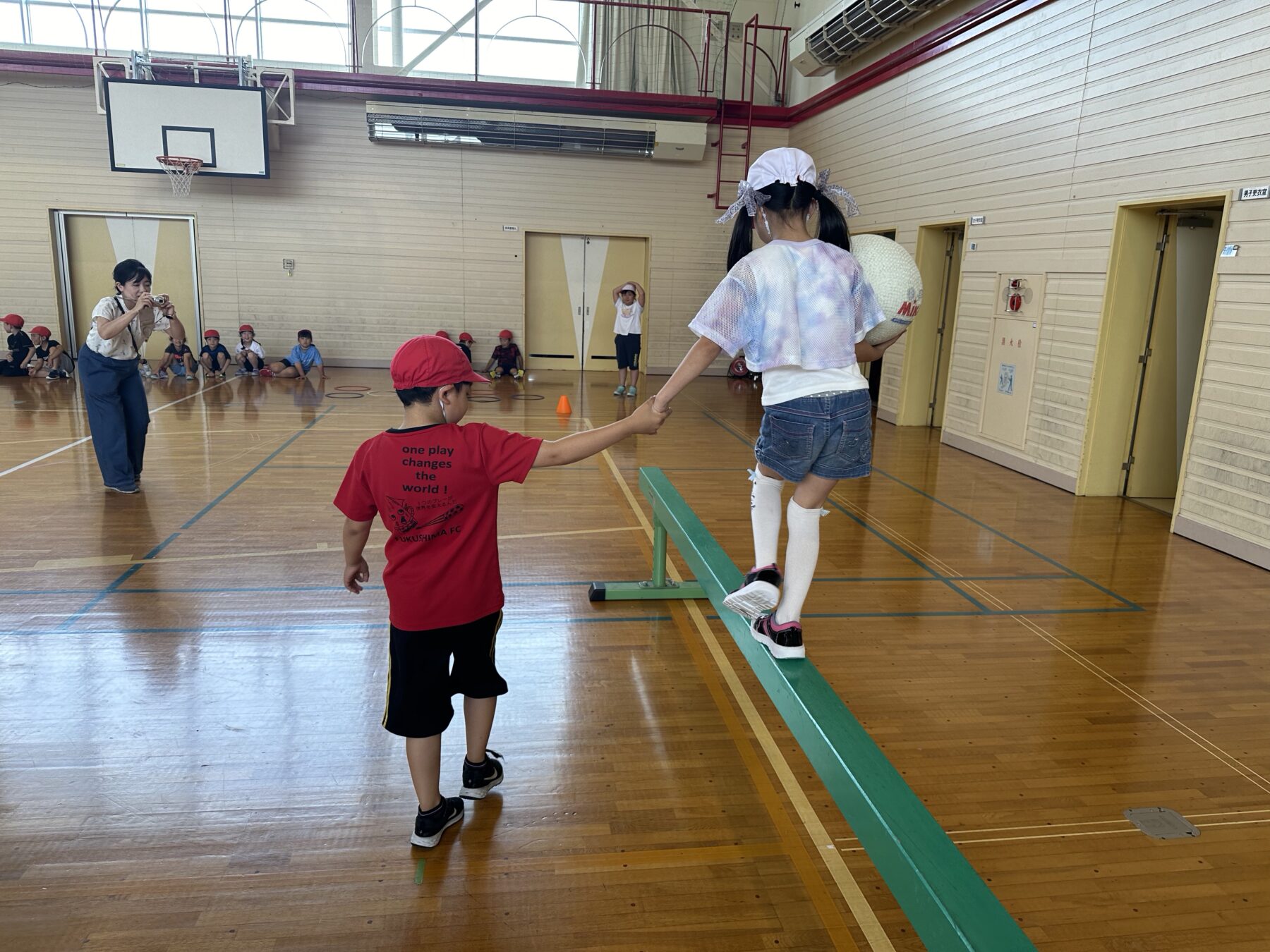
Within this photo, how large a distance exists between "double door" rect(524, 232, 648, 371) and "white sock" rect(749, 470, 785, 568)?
12174 mm

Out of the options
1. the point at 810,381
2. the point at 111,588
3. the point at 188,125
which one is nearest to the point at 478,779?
the point at 810,381

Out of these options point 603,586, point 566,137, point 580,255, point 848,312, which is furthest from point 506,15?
point 848,312

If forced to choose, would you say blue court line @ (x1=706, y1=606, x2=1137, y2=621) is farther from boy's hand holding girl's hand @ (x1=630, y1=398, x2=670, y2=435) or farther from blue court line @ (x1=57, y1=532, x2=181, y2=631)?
blue court line @ (x1=57, y1=532, x2=181, y2=631)

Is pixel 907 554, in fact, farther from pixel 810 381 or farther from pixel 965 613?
pixel 810 381

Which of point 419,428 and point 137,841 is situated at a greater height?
point 419,428

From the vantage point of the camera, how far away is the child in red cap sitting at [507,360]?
14367 mm

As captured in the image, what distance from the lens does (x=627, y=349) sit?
12.4m

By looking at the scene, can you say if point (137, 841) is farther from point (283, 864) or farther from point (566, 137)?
point (566, 137)

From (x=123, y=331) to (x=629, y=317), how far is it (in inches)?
274

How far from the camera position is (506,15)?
547 inches

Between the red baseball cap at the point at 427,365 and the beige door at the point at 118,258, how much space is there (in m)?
13.5

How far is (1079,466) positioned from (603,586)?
16.5ft

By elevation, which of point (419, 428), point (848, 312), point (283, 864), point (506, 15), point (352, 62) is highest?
point (506, 15)

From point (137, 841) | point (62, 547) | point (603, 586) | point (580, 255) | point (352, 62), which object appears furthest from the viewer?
point (580, 255)
